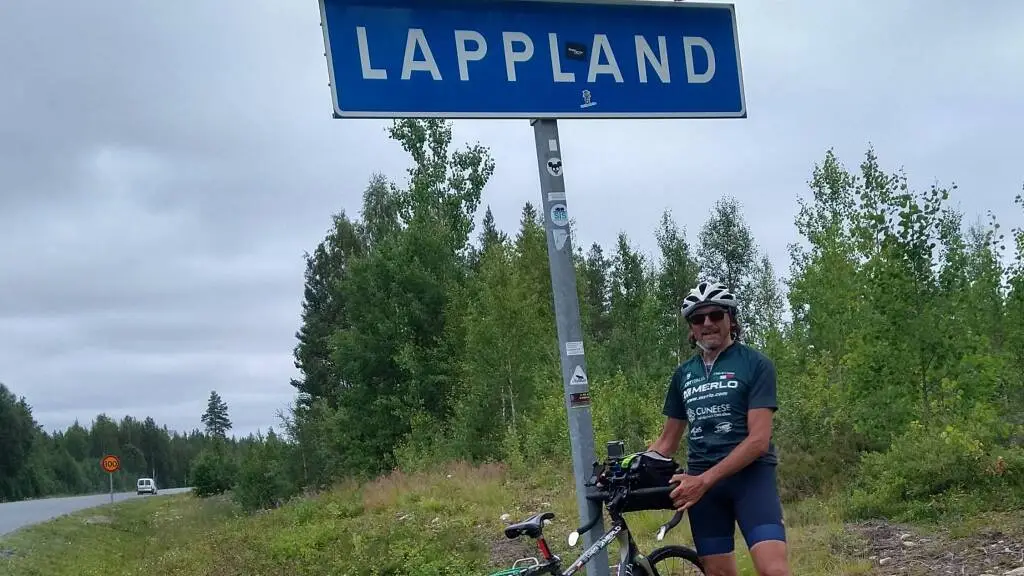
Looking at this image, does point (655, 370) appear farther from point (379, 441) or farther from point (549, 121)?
→ point (549, 121)

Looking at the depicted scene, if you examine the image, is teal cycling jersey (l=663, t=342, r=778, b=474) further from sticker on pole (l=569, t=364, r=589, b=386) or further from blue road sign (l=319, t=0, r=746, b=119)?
blue road sign (l=319, t=0, r=746, b=119)

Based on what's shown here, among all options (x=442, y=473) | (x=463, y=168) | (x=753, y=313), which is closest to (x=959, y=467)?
(x=442, y=473)

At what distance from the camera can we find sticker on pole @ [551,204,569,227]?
3262mm

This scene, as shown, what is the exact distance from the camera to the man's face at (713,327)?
3.84 m

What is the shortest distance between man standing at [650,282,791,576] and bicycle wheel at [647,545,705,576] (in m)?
0.53

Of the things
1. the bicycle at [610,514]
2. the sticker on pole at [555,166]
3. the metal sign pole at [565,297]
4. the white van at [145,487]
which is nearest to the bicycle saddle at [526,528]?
the bicycle at [610,514]

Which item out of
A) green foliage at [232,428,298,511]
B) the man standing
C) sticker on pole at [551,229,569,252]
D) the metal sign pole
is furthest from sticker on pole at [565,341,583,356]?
green foliage at [232,428,298,511]

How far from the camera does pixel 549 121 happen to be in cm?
326

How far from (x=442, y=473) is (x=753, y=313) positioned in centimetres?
2643

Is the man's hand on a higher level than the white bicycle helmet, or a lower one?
lower

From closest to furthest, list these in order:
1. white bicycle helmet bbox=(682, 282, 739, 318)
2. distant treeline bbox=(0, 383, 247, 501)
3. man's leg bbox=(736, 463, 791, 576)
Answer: man's leg bbox=(736, 463, 791, 576) → white bicycle helmet bbox=(682, 282, 739, 318) → distant treeline bbox=(0, 383, 247, 501)

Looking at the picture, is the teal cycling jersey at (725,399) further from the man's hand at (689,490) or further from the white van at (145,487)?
the white van at (145,487)

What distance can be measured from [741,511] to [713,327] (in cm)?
79

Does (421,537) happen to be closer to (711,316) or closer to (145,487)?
(711,316)
